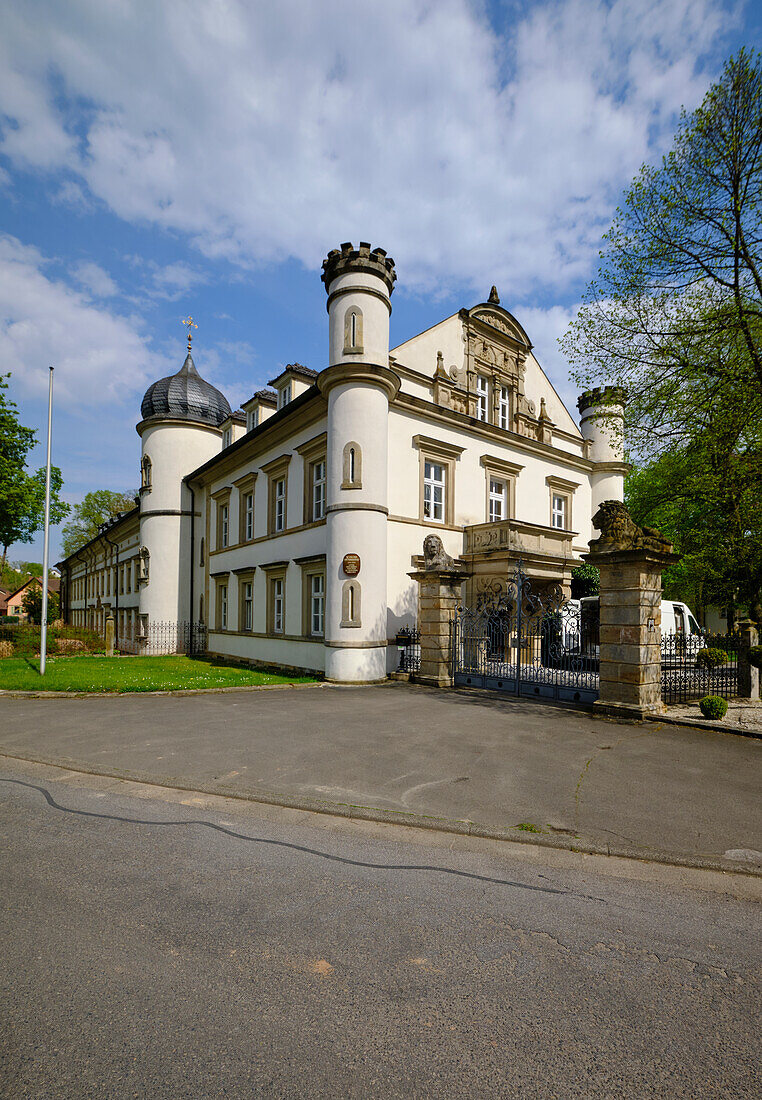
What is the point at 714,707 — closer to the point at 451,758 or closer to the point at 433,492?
the point at 451,758

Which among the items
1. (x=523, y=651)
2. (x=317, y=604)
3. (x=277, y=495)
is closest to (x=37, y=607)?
(x=277, y=495)

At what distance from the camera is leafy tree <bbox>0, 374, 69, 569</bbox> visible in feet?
89.6

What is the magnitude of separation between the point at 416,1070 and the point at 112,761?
628cm

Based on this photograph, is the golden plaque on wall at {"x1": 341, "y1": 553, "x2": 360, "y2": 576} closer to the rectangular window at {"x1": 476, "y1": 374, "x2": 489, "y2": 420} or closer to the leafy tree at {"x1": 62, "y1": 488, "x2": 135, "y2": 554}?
the rectangular window at {"x1": 476, "y1": 374, "x2": 489, "y2": 420}

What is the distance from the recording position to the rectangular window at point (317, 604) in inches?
742

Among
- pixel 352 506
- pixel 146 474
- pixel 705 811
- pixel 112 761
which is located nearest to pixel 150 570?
pixel 146 474

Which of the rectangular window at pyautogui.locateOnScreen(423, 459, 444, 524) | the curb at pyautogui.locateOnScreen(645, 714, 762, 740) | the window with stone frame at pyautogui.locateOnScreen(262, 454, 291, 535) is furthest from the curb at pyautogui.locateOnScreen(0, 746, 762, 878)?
the window with stone frame at pyautogui.locateOnScreen(262, 454, 291, 535)

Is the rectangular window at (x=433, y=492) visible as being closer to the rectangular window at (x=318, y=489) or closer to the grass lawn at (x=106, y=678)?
the rectangular window at (x=318, y=489)

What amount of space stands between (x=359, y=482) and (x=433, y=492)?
4135 millimetres

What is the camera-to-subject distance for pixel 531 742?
347 inches

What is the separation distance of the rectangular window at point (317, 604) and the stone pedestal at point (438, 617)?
429 cm

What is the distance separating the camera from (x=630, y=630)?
1069cm

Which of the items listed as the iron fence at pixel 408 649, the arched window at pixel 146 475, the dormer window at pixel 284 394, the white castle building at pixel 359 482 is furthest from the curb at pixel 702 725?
the arched window at pixel 146 475

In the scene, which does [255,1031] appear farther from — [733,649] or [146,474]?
[146,474]
